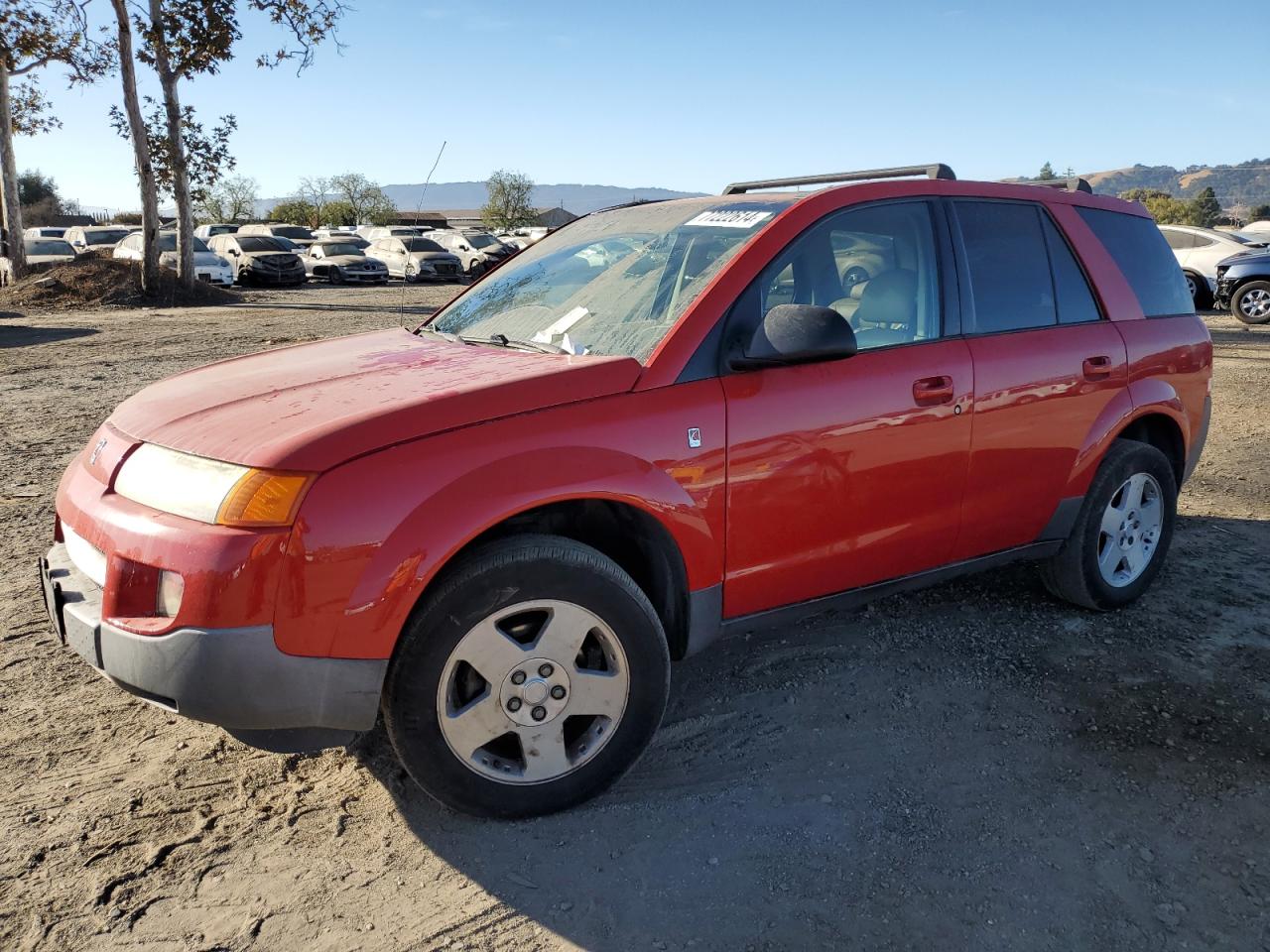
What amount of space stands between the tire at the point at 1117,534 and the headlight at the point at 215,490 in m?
3.23

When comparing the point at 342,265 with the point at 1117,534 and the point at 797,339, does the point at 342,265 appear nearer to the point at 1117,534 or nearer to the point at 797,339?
the point at 1117,534

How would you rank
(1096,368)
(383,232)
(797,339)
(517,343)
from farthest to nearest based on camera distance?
(383,232) → (1096,368) → (517,343) → (797,339)

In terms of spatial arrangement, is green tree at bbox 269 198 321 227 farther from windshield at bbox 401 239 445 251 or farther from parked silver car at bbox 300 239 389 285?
parked silver car at bbox 300 239 389 285

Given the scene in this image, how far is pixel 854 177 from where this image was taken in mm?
4148

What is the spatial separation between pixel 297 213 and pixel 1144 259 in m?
61.9

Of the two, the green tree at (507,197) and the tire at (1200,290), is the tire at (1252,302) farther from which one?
the green tree at (507,197)

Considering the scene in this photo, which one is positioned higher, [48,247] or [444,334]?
[48,247]

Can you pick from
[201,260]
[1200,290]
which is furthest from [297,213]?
[1200,290]

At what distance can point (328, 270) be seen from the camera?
1205 inches

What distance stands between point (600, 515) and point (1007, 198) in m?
2.28

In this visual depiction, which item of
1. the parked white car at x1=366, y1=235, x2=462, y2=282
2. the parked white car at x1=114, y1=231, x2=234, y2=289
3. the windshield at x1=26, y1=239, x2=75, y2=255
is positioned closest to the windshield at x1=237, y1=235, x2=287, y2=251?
the parked white car at x1=114, y1=231, x2=234, y2=289

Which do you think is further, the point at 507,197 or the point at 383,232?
the point at 507,197

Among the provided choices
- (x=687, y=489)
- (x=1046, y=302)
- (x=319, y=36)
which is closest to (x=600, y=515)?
(x=687, y=489)

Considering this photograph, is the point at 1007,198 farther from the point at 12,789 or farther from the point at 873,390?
the point at 12,789
